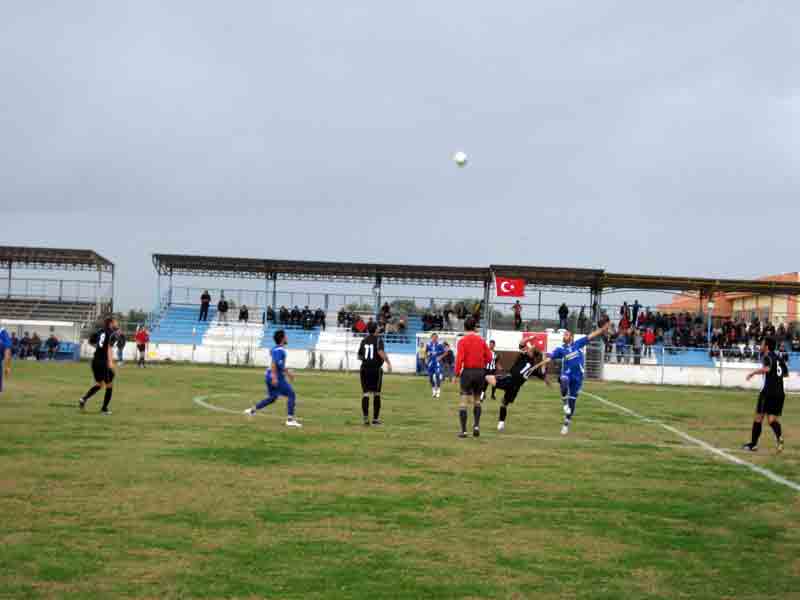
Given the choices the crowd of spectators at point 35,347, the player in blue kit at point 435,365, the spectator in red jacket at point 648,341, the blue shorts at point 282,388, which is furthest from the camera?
the crowd of spectators at point 35,347

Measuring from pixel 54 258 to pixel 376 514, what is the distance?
51.8 metres

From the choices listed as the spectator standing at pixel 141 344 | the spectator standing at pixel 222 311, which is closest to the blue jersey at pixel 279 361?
the spectator standing at pixel 141 344

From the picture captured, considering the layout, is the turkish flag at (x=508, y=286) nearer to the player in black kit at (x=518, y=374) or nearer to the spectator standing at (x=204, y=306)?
the spectator standing at (x=204, y=306)

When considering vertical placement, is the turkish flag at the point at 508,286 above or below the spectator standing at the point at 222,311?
above

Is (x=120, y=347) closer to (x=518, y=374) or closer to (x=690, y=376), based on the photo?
(x=690, y=376)

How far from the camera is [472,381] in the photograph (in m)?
17.2

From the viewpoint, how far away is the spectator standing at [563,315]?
173 feet

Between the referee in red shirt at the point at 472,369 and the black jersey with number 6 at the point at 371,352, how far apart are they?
7.03 feet

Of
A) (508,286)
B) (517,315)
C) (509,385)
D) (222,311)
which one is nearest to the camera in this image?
(509,385)

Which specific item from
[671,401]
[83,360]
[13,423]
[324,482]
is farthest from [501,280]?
[324,482]

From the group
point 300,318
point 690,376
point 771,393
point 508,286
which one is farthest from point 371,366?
point 300,318

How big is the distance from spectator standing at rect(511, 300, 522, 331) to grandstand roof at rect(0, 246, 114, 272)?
25.8 meters

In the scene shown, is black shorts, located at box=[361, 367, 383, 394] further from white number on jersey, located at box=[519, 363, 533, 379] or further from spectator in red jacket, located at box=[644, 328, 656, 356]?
spectator in red jacket, located at box=[644, 328, 656, 356]

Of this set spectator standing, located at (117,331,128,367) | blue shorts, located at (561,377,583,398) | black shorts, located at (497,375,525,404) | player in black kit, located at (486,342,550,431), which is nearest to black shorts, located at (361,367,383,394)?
player in black kit, located at (486,342,550,431)
